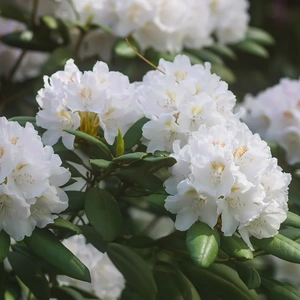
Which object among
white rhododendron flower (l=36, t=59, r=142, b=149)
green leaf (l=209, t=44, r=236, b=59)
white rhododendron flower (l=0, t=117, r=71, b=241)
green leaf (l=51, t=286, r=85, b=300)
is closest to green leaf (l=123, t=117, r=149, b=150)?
white rhododendron flower (l=36, t=59, r=142, b=149)

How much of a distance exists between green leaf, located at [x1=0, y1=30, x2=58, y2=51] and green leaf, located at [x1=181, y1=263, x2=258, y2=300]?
842 millimetres

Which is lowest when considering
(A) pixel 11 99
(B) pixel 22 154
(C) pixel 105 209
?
(A) pixel 11 99

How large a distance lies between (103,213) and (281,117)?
71cm

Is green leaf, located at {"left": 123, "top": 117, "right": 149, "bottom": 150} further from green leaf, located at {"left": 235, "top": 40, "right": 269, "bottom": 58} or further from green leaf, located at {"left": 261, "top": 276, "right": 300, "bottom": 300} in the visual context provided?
green leaf, located at {"left": 235, "top": 40, "right": 269, "bottom": 58}

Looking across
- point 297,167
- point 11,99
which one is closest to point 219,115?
point 297,167

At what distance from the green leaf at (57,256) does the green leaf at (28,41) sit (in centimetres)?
84

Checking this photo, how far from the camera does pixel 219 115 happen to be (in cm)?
116

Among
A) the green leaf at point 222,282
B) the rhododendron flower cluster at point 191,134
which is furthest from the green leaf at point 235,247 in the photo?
the green leaf at point 222,282

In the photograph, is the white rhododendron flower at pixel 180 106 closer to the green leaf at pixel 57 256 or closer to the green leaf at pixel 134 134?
the green leaf at pixel 134 134

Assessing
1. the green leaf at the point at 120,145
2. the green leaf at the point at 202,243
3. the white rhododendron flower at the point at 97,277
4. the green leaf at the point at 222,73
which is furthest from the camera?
the green leaf at the point at 222,73

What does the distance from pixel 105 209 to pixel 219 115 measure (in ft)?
0.79

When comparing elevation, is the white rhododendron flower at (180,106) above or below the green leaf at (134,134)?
above

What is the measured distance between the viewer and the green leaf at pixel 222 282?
1.18 m

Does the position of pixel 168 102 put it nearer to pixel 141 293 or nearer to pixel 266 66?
pixel 141 293
